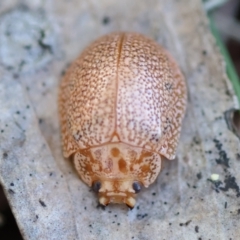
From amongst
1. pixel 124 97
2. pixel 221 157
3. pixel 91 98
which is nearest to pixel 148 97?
pixel 124 97

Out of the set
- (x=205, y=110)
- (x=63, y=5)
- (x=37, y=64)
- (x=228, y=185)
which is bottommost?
(x=228, y=185)

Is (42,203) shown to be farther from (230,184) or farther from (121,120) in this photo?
(230,184)

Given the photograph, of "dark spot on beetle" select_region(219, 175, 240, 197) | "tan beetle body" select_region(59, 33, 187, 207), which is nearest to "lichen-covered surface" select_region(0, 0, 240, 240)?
"dark spot on beetle" select_region(219, 175, 240, 197)

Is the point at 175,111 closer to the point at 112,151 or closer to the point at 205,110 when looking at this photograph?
the point at 205,110

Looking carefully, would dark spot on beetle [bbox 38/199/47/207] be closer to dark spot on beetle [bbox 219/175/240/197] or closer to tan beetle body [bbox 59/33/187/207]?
tan beetle body [bbox 59/33/187/207]

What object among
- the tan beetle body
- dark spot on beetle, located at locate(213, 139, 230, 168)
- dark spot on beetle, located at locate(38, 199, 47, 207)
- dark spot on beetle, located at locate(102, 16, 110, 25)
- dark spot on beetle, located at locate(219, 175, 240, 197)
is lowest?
dark spot on beetle, located at locate(219, 175, 240, 197)

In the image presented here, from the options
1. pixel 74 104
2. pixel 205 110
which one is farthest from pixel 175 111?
pixel 74 104

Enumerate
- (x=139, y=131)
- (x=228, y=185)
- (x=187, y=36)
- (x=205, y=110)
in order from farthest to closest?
1. (x=187, y=36)
2. (x=205, y=110)
3. (x=228, y=185)
4. (x=139, y=131)
